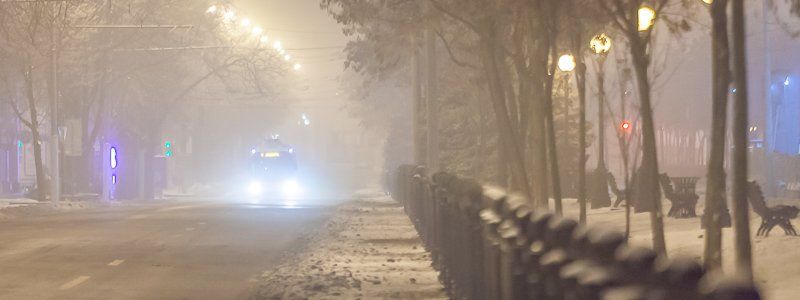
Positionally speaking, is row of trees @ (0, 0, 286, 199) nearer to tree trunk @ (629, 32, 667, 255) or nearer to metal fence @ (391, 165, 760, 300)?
tree trunk @ (629, 32, 667, 255)

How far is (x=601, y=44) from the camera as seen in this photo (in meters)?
→ 25.3

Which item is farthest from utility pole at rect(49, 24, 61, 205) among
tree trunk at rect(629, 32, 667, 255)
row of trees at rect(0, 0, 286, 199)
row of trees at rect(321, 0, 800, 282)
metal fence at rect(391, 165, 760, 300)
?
metal fence at rect(391, 165, 760, 300)

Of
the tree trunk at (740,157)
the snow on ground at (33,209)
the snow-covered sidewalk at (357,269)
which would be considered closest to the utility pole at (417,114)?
the snow on ground at (33,209)

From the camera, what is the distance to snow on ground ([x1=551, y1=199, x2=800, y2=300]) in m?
15.3

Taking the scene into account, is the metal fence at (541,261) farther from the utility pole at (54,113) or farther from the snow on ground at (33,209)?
the utility pole at (54,113)

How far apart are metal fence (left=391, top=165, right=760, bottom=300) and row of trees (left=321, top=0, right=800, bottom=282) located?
0.87m

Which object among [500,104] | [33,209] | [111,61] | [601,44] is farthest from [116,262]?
[111,61]

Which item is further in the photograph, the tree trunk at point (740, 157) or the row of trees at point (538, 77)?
the row of trees at point (538, 77)

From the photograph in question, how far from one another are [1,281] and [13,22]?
3180 cm

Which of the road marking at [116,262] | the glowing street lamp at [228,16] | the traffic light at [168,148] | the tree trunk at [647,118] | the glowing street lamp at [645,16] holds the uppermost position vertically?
the glowing street lamp at [228,16]

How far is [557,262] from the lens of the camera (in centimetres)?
670

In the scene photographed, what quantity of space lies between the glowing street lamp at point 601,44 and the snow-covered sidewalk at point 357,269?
480 cm

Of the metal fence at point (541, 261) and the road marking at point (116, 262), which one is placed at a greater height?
the metal fence at point (541, 261)

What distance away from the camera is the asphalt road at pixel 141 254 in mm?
16516
